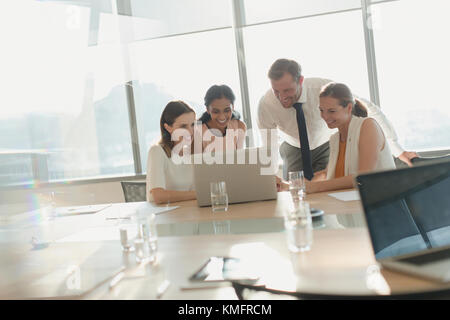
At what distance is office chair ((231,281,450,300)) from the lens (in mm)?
762

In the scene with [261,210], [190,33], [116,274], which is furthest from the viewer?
[190,33]

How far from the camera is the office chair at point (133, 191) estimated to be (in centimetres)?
322

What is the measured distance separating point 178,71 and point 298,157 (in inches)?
80.8

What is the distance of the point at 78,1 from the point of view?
5.29 metres

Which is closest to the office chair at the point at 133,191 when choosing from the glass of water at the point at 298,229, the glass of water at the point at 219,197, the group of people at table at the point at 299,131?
the group of people at table at the point at 299,131

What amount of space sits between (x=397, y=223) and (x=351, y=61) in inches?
161

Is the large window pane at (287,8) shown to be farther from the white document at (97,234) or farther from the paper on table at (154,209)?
the white document at (97,234)

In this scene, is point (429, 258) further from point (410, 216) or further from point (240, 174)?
point (240, 174)

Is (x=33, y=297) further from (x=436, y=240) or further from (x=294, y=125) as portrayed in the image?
(x=294, y=125)

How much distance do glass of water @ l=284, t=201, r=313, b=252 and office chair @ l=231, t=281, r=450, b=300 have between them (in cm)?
28

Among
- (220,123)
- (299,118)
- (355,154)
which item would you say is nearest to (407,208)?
(355,154)

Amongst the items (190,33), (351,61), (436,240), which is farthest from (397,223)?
(190,33)

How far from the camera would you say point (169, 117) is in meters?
2.89
